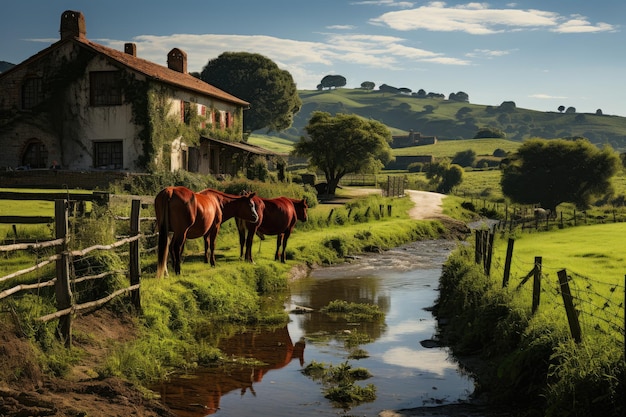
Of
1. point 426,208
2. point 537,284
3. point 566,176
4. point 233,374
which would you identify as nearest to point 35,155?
point 426,208

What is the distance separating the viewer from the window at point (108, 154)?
4175 centimetres

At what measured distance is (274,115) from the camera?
94.1 metres

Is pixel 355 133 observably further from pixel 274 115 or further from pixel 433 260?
pixel 274 115

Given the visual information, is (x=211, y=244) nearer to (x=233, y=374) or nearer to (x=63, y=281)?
(x=233, y=374)

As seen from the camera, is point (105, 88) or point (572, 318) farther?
point (105, 88)

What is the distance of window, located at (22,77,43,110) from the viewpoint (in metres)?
42.5

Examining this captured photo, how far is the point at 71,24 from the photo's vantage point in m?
41.9

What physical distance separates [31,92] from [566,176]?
155 ft

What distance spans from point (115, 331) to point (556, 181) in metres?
59.1

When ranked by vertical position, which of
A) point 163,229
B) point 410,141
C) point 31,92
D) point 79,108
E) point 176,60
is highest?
point 176,60

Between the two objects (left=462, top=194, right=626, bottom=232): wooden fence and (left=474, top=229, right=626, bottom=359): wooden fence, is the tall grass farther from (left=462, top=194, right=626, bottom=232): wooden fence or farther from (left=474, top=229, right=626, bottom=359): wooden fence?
(left=462, top=194, right=626, bottom=232): wooden fence

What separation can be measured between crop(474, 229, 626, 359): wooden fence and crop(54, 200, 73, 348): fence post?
7733 millimetres

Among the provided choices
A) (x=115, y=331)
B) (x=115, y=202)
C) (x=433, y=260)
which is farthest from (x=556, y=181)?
(x=115, y=331)

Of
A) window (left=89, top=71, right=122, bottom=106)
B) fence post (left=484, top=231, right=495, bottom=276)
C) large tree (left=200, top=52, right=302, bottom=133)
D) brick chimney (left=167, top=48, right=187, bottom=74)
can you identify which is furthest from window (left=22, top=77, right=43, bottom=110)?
large tree (left=200, top=52, right=302, bottom=133)
